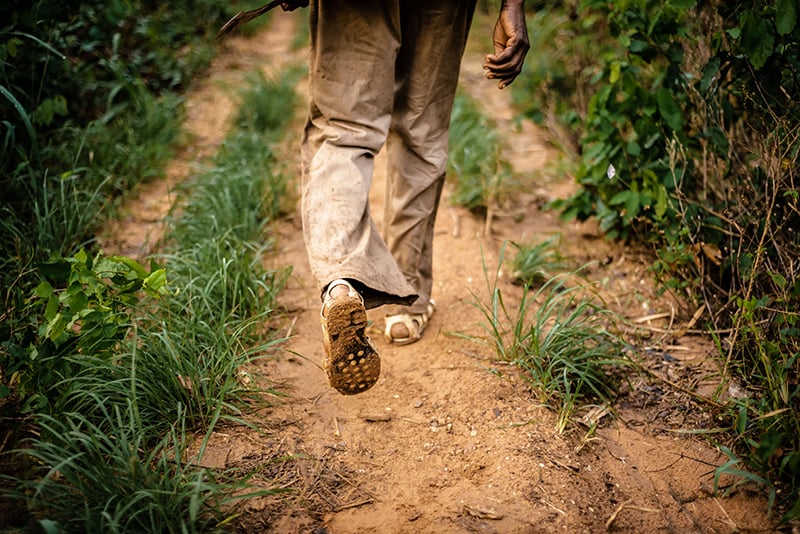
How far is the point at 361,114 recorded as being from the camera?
1.96 meters

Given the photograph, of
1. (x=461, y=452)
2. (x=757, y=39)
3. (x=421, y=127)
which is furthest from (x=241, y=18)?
(x=757, y=39)

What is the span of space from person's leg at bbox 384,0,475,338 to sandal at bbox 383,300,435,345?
0.02m

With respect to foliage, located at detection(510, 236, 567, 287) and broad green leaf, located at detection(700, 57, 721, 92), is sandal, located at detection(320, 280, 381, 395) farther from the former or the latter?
broad green leaf, located at detection(700, 57, 721, 92)

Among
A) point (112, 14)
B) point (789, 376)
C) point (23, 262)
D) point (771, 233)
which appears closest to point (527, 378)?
point (789, 376)

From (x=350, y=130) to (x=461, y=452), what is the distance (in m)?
1.04

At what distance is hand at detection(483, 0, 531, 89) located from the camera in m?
1.95

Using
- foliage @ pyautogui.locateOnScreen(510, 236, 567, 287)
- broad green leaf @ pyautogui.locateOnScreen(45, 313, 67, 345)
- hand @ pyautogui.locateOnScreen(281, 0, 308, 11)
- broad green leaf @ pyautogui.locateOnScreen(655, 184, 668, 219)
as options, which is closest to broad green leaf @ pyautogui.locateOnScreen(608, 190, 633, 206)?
broad green leaf @ pyautogui.locateOnScreen(655, 184, 668, 219)

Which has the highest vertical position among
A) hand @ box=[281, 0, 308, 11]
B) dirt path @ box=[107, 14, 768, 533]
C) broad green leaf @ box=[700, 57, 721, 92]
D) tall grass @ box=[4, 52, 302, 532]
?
hand @ box=[281, 0, 308, 11]

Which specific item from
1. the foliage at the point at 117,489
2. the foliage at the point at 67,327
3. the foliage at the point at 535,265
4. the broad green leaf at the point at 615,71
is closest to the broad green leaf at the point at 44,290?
the foliage at the point at 67,327

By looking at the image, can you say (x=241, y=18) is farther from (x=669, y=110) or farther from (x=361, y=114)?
(x=669, y=110)

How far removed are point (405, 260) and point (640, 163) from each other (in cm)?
124

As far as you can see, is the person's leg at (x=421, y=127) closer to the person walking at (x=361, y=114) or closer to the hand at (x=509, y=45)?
the person walking at (x=361, y=114)

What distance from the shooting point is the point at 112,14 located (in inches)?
130

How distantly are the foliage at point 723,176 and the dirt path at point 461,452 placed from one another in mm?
212
